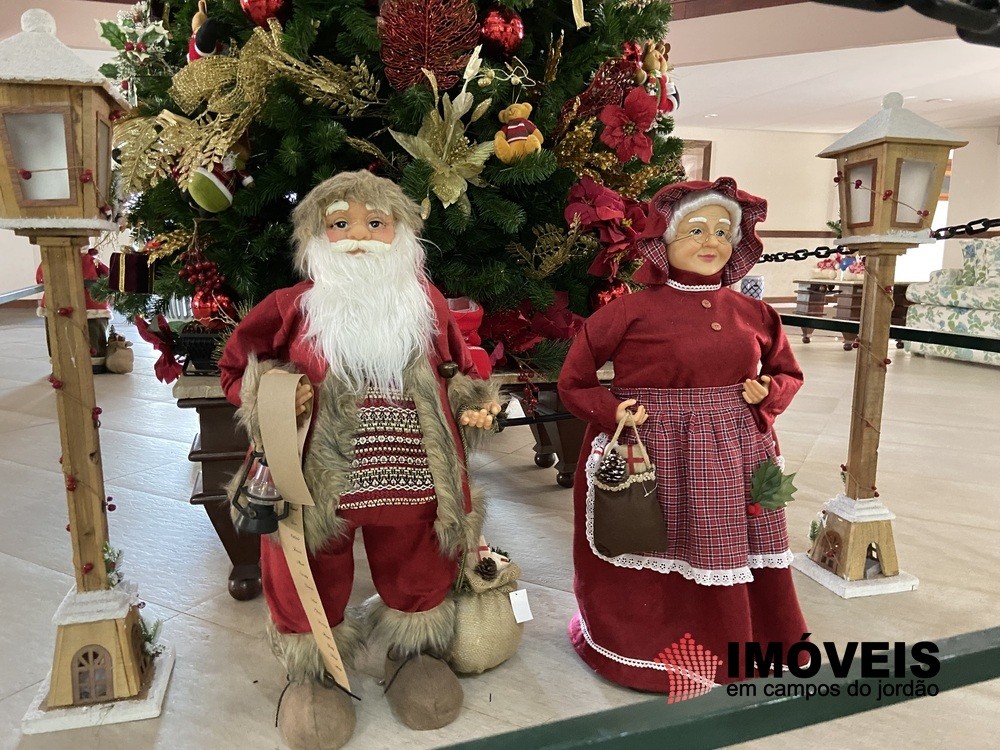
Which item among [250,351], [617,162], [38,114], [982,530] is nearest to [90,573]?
[250,351]

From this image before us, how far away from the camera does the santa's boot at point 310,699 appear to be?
4.48 feet

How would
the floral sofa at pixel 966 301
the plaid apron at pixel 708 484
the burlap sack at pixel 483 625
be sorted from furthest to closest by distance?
the floral sofa at pixel 966 301, the burlap sack at pixel 483 625, the plaid apron at pixel 708 484

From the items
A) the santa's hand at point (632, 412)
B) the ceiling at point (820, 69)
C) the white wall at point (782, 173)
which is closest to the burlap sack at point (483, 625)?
the santa's hand at point (632, 412)

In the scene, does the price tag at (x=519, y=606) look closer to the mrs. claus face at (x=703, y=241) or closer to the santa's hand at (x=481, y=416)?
the santa's hand at (x=481, y=416)

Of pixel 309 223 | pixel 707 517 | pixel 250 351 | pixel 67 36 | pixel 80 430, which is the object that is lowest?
pixel 707 517

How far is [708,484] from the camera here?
1.47m

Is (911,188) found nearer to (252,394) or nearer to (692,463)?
(692,463)

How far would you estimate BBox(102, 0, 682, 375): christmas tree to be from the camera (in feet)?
5.76

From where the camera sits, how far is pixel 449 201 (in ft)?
5.73

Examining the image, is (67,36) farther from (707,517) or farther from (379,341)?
(707,517)

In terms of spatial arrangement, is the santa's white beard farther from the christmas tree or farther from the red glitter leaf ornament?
the red glitter leaf ornament

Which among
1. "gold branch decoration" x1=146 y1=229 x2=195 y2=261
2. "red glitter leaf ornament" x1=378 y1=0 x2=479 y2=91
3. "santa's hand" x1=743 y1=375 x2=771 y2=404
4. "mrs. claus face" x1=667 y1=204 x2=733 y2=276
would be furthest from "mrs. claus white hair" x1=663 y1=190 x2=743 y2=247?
"gold branch decoration" x1=146 y1=229 x2=195 y2=261

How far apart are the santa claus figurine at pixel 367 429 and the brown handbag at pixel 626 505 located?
0.26 meters

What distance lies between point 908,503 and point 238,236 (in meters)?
2.54
